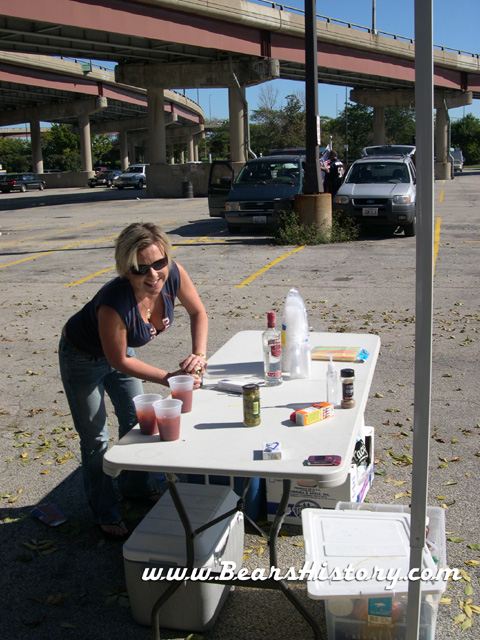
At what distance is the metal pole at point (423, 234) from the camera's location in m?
1.94

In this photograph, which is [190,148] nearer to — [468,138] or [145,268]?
[468,138]

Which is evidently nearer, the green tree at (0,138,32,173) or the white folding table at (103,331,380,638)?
the white folding table at (103,331,380,638)

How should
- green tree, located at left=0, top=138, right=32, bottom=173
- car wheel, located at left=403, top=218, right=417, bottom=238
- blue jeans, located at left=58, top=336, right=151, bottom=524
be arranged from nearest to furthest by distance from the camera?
1. blue jeans, located at left=58, top=336, right=151, bottom=524
2. car wheel, located at left=403, top=218, right=417, bottom=238
3. green tree, located at left=0, top=138, right=32, bottom=173

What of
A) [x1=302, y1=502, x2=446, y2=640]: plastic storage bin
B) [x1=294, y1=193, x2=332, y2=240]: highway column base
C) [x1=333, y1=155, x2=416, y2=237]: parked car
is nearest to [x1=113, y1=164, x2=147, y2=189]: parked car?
[x1=333, y1=155, x2=416, y2=237]: parked car

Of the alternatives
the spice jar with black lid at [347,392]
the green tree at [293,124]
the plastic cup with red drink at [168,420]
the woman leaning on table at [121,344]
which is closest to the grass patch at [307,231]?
the woman leaning on table at [121,344]

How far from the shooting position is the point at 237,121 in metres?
34.2

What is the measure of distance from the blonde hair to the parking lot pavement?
1621mm

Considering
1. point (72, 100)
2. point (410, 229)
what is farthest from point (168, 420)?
point (72, 100)

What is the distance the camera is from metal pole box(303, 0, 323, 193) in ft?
45.3

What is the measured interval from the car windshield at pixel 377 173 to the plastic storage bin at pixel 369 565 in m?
14.1

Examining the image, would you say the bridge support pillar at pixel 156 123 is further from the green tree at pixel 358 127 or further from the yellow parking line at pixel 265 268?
the green tree at pixel 358 127

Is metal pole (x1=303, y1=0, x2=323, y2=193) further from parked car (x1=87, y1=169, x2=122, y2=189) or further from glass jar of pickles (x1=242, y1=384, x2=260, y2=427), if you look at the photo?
parked car (x1=87, y1=169, x2=122, y2=189)

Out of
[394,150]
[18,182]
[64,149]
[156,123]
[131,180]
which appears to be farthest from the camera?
[64,149]

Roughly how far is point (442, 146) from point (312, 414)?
45.3 m
